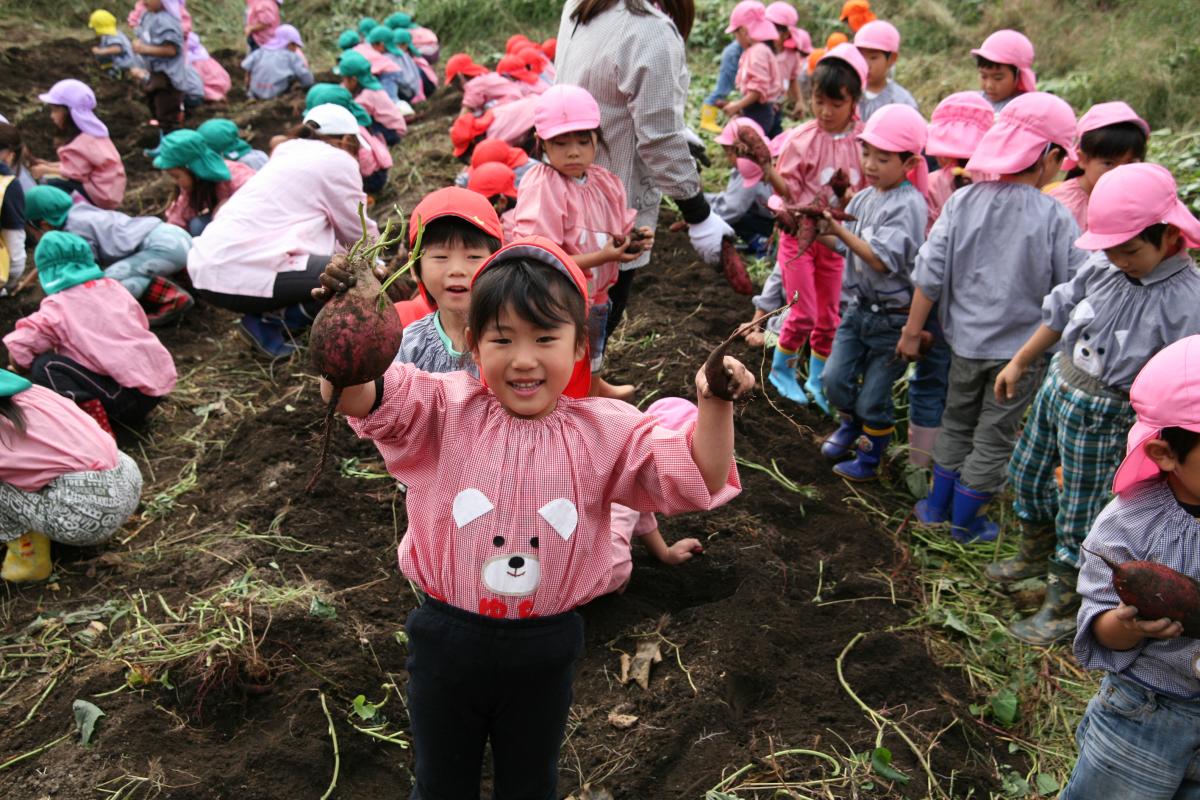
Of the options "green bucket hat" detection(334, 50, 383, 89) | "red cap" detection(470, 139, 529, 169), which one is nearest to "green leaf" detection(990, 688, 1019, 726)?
"red cap" detection(470, 139, 529, 169)

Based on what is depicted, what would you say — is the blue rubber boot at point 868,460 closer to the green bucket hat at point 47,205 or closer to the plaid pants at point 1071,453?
the plaid pants at point 1071,453

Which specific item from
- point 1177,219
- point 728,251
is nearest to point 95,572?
point 728,251

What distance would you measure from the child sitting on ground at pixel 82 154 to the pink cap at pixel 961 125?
6.11m

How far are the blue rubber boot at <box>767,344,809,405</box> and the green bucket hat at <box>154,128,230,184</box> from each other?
153 inches

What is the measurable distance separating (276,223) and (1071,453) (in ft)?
14.2

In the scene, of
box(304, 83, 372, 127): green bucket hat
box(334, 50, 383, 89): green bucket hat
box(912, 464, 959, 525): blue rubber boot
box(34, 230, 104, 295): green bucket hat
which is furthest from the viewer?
box(334, 50, 383, 89): green bucket hat

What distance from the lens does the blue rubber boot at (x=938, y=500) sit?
451cm

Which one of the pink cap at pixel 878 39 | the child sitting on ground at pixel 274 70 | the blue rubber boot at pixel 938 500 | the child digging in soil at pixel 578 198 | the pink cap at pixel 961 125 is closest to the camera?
the child digging in soil at pixel 578 198

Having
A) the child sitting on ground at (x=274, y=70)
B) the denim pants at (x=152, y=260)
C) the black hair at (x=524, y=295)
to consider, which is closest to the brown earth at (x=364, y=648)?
the black hair at (x=524, y=295)

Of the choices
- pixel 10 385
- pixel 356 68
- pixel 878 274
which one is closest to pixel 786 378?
pixel 878 274

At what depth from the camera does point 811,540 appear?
432 cm

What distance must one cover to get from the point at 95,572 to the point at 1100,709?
12.1ft

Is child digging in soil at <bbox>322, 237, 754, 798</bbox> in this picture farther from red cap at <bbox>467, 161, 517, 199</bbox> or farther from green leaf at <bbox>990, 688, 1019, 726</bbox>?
red cap at <bbox>467, 161, 517, 199</bbox>

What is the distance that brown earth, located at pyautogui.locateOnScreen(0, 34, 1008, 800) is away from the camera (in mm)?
2988
